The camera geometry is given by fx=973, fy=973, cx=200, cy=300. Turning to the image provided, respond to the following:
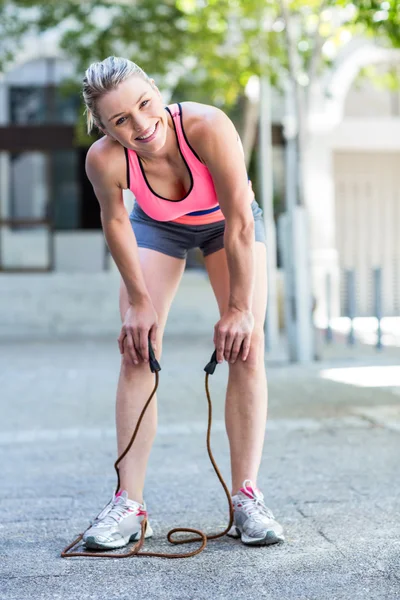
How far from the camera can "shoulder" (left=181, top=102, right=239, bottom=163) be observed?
9.80 ft

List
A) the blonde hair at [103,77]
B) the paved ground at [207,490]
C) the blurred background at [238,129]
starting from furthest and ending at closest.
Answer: the blurred background at [238,129], the blonde hair at [103,77], the paved ground at [207,490]

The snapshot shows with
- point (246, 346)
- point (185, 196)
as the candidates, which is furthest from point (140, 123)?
point (246, 346)

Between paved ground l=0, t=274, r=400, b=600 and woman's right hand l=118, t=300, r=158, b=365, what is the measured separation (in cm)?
63

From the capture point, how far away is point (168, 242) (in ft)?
11.0

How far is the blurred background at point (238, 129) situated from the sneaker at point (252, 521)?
7328mm

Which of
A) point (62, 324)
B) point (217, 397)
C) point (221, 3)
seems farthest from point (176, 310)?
point (217, 397)

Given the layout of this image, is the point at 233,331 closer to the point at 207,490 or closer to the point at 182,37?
the point at 207,490

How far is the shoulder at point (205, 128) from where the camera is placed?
2.99 meters

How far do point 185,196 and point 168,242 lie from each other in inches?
9.8

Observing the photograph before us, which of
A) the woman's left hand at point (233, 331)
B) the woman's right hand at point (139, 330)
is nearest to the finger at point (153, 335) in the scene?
the woman's right hand at point (139, 330)

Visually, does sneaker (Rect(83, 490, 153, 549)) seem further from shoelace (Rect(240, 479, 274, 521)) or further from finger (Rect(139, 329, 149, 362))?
finger (Rect(139, 329, 149, 362))

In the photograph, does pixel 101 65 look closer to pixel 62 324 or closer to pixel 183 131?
pixel 183 131

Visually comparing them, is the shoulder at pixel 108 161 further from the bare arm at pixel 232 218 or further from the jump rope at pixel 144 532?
the jump rope at pixel 144 532

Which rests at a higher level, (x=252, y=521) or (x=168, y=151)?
(x=168, y=151)
